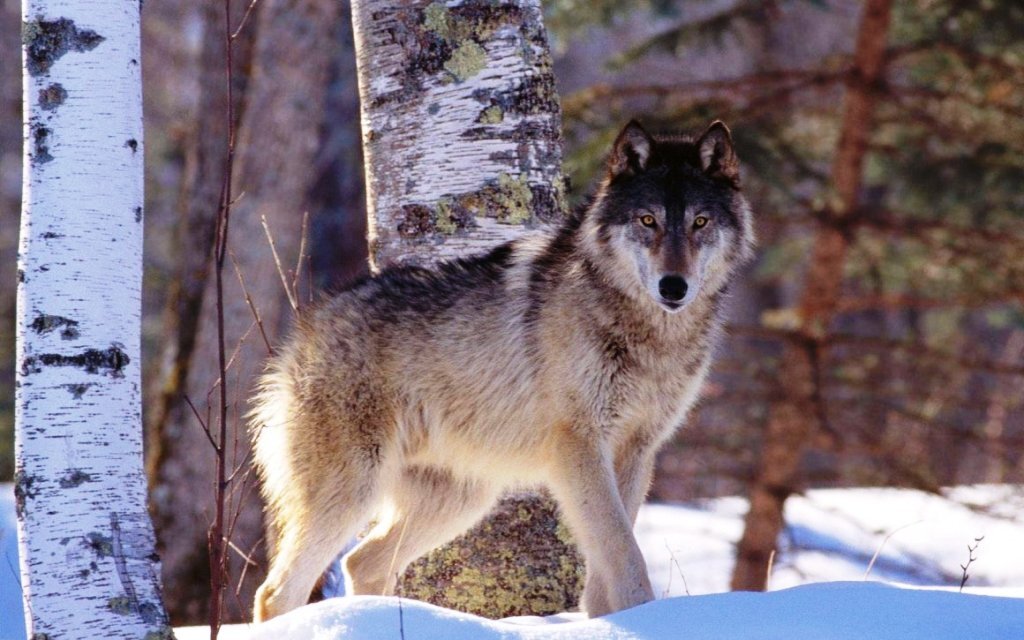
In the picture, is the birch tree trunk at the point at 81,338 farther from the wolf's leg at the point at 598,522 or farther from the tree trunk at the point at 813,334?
the tree trunk at the point at 813,334

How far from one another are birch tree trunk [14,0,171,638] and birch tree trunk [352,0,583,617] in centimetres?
165

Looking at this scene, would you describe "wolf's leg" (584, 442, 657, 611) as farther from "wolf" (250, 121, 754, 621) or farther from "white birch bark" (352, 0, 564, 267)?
"white birch bark" (352, 0, 564, 267)

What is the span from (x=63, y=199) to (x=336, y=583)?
272cm

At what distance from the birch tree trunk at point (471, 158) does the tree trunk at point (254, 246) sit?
4.01 m

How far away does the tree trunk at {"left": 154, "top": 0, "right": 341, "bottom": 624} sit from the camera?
8.98 m

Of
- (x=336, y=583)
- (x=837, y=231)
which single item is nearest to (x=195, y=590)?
(x=336, y=583)

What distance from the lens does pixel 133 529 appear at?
3.54m

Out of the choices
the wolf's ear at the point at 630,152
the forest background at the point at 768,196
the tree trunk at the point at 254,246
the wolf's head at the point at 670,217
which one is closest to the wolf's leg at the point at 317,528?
the wolf's head at the point at 670,217

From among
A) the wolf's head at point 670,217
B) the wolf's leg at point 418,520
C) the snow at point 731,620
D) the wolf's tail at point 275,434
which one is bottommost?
the snow at point 731,620

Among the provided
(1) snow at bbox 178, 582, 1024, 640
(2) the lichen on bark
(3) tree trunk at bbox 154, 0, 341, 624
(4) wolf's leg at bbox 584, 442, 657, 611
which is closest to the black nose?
(4) wolf's leg at bbox 584, 442, 657, 611

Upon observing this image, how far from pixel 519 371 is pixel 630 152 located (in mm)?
1012

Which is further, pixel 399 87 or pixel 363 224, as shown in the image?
pixel 363 224

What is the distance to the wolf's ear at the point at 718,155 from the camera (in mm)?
4676

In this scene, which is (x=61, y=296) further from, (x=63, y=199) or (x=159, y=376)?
(x=159, y=376)
